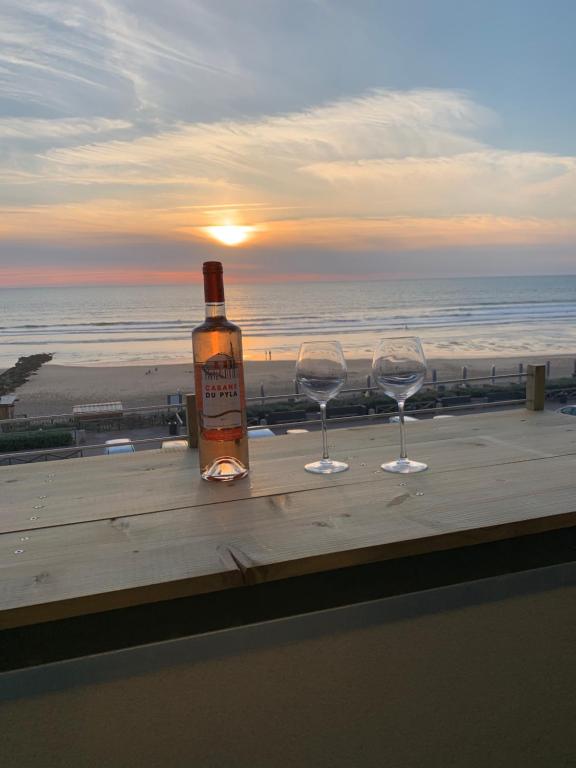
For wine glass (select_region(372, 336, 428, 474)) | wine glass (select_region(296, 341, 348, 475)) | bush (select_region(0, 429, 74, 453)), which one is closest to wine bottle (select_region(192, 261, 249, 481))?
wine glass (select_region(296, 341, 348, 475))

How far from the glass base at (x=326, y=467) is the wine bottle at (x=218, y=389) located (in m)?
0.10

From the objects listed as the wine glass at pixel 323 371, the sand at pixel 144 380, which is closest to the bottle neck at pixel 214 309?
the wine glass at pixel 323 371

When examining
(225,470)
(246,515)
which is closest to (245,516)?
(246,515)

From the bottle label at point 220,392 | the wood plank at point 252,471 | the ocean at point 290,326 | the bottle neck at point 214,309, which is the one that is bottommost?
the ocean at point 290,326

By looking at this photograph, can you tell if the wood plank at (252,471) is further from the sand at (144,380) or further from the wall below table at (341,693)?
the sand at (144,380)

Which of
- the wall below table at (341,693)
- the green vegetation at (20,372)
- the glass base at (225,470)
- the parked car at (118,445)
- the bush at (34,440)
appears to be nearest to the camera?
the wall below table at (341,693)

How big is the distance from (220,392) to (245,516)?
0.18 m

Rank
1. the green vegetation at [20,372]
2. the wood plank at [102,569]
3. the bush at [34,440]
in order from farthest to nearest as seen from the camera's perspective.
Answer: the green vegetation at [20,372] < the bush at [34,440] < the wood plank at [102,569]

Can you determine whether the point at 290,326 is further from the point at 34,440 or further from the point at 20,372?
the point at 34,440

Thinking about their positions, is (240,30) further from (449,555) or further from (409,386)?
(449,555)

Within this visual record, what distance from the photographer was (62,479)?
2.82 ft

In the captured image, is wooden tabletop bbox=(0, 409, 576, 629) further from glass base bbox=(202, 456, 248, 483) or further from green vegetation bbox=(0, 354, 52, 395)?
green vegetation bbox=(0, 354, 52, 395)

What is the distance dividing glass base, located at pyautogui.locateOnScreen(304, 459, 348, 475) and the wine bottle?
0.10 meters

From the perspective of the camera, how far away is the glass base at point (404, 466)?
84 cm
